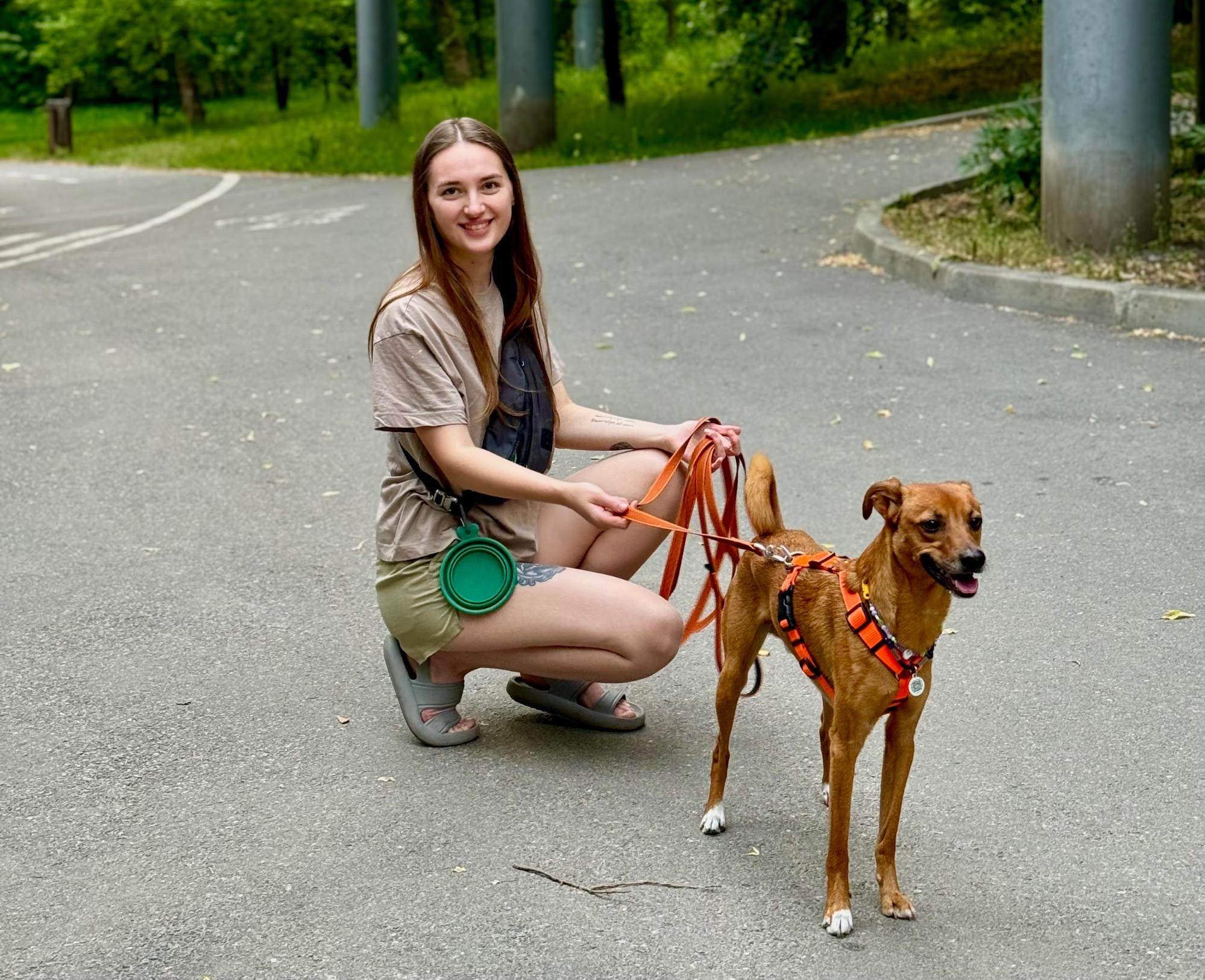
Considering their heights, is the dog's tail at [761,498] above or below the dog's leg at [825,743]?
above

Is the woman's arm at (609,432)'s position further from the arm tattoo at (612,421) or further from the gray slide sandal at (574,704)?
the gray slide sandal at (574,704)

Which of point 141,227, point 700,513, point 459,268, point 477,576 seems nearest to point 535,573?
point 477,576

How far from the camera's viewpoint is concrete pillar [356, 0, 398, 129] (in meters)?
25.0

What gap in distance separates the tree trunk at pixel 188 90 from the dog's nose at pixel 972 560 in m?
33.2

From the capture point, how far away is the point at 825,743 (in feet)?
13.0

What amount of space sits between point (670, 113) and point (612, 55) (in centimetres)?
144

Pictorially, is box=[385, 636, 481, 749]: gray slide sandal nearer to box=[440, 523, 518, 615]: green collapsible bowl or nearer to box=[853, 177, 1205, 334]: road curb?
box=[440, 523, 518, 615]: green collapsible bowl

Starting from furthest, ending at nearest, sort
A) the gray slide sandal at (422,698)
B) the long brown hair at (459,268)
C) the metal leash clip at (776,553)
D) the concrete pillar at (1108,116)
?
the concrete pillar at (1108,116)
the gray slide sandal at (422,698)
the long brown hair at (459,268)
the metal leash clip at (776,553)

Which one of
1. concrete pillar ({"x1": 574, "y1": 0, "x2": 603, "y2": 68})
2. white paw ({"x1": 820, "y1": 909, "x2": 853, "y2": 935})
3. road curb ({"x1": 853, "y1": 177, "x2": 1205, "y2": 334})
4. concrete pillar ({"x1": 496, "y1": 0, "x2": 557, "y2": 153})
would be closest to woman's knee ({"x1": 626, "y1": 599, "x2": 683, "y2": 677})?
white paw ({"x1": 820, "y1": 909, "x2": 853, "y2": 935})

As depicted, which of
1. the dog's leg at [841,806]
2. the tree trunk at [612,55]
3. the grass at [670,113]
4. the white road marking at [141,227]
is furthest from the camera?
the tree trunk at [612,55]

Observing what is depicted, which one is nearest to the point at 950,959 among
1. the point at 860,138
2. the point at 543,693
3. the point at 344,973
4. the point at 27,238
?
the point at 344,973

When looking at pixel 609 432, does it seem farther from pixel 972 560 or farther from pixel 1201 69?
pixel 1201 69

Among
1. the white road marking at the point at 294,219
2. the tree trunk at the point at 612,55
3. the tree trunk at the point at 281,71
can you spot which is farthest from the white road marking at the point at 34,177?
the tree trunk at the point at 281,71

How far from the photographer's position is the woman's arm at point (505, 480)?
397 cm
